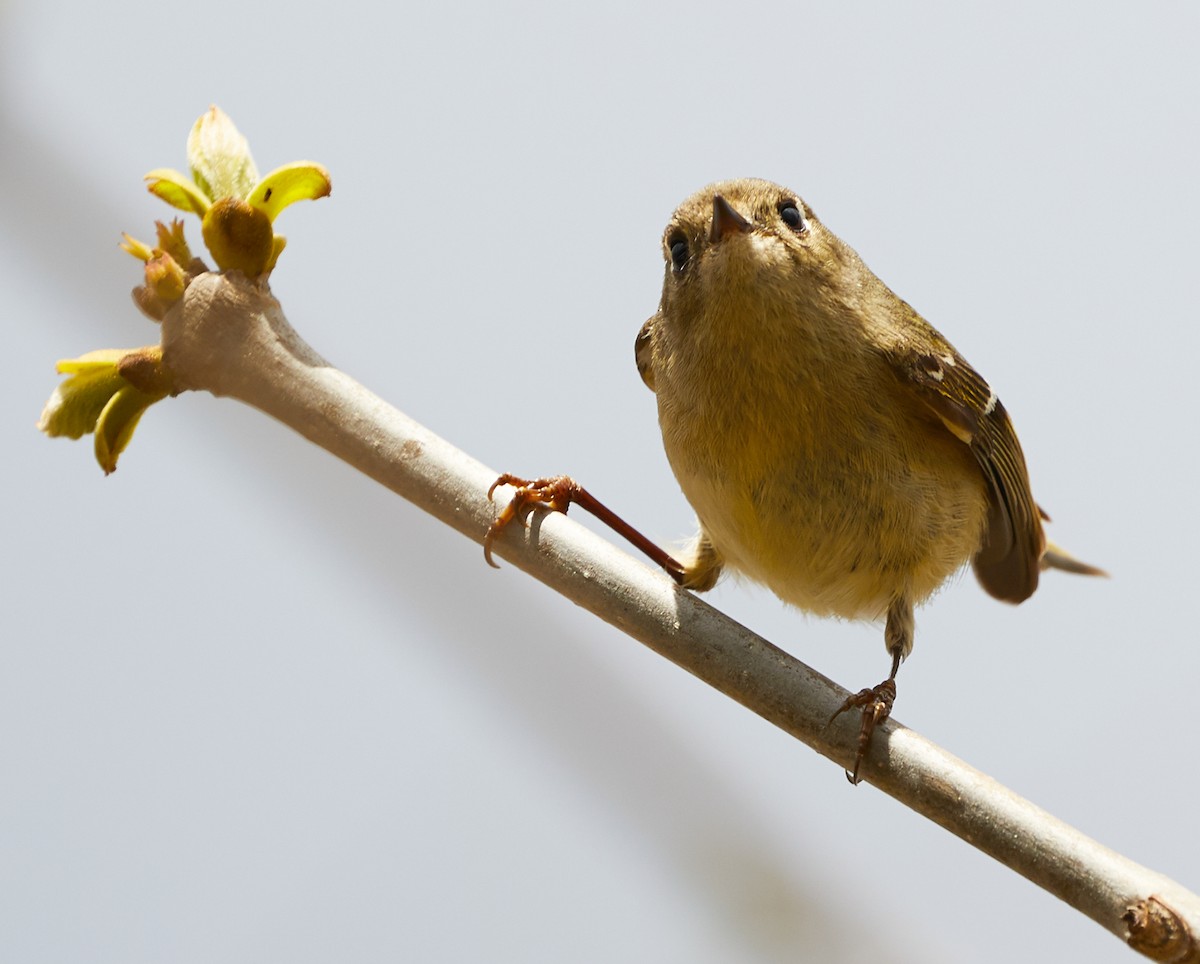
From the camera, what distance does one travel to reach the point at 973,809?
1.57 m

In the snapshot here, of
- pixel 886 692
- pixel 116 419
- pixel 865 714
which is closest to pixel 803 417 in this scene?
pixel 886 692

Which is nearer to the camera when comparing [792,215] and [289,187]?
[289,187]

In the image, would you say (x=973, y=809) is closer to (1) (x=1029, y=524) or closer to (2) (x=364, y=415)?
(2) (x=364, y=415)

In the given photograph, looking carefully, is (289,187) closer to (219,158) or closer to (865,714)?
(219,158)

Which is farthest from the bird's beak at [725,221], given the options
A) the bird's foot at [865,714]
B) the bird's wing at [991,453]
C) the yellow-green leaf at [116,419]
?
the yellow-green leaf at [116,419]

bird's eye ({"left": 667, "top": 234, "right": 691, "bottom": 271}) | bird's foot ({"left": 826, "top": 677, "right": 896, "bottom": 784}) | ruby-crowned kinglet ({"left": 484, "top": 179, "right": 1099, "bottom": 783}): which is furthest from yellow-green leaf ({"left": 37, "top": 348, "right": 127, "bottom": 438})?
bird's eye ({"left": 667, "top": 234, "right": 691, "bottom": 271})

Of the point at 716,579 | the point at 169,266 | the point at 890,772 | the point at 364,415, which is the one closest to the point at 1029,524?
the point at 716,579

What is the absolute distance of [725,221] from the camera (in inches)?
92.1

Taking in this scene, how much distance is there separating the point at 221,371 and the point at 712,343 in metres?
1.10

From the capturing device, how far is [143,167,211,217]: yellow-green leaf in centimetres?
160

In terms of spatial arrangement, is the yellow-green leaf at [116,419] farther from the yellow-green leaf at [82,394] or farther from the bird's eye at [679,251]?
the bird's eye at [679,251]

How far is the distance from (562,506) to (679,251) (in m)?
0.60

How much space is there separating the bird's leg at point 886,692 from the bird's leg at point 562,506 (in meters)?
0.53

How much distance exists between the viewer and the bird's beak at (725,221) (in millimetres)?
2314
